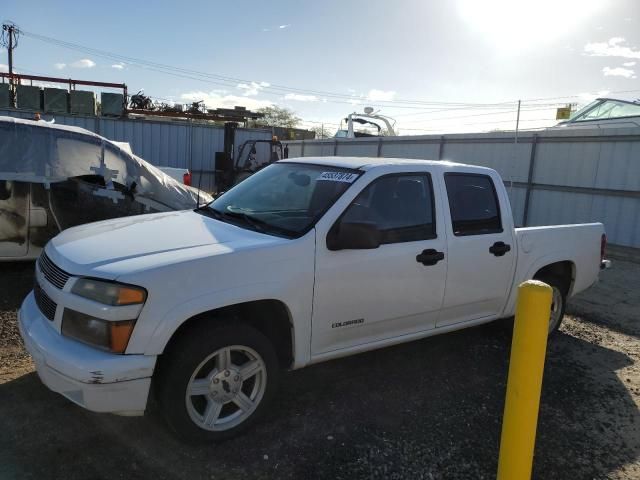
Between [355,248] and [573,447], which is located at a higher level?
[355,248]

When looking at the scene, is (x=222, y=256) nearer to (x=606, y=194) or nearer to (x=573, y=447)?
(x=573, y=447)

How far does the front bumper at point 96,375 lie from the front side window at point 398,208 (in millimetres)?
1610

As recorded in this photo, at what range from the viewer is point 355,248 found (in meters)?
3.29

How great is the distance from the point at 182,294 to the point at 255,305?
1.89 feet

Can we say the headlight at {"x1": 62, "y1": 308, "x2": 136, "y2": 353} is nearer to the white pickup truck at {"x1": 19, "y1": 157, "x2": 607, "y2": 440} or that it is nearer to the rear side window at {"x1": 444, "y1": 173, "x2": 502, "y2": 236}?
the white pickup truck at {"x1": 19, "y1": 157, "x2": 607, "y2": 440}

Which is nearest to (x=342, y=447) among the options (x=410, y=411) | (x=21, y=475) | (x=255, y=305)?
(x=410, y=411)

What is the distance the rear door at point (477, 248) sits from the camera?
404cm

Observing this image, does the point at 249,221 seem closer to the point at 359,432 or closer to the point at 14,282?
the point at 359,432

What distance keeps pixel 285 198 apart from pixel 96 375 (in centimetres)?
181

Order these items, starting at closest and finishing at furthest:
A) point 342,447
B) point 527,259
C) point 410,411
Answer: point 342,447 → point 410,411 → point 527,259

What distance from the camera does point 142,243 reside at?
3102 mm

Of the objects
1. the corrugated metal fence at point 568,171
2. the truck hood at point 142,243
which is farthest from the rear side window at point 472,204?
the corrugated metal fence at point 568,171

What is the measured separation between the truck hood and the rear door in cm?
159

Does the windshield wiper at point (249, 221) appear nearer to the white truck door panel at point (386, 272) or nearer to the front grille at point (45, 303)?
the white truck door panel at point (386, 272)
